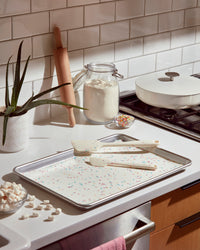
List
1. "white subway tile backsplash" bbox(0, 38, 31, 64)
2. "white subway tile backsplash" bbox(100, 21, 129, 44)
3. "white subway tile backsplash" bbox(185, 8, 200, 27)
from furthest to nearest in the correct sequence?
"white subway tile backsplash" bbox(185, 8, 200, 27) < "white subway tile backsplash" bbox(100, 21, 129, 44) < "white subway tile backsplash" bbox(0, 38, 31, 64)

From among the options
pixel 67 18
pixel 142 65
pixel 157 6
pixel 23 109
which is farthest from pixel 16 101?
pixel 157 6

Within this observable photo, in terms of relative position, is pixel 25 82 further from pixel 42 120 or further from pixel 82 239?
pixel 82 239

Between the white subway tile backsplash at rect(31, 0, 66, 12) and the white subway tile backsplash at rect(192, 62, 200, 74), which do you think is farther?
the white subway tile backsplash at rect(192, 62, 200, 74)

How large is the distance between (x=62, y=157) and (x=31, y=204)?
0.34 metres

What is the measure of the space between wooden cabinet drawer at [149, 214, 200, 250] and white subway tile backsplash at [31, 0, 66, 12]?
0.95m

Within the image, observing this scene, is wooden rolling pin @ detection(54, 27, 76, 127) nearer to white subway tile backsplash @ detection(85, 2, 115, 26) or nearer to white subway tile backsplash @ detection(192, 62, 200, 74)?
white subway tile backsplash @ detection(85, 2, 115, 26)

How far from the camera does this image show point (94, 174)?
1718mm

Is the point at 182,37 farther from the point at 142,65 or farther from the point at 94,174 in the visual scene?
the point at 94,174

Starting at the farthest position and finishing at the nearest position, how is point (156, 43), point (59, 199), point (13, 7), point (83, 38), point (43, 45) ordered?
1. point (156, 43)
2. point (83, 38)
3. point (43, 45)
4. point (13, 7)
5. point (59, 199)

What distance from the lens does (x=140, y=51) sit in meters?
2.46

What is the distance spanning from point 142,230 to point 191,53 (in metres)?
1.36

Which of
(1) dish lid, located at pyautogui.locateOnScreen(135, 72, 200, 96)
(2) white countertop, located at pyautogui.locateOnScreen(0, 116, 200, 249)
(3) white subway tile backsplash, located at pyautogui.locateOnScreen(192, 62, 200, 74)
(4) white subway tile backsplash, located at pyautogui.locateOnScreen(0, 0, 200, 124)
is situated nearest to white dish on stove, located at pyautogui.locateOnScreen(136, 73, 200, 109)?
(1) dish lid, located at pyautogui.locateOnScreen(135, 72, 200, 96)

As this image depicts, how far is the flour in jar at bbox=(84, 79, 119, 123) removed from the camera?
2.08 metres

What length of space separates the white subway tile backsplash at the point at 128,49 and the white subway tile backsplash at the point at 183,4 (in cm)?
27
